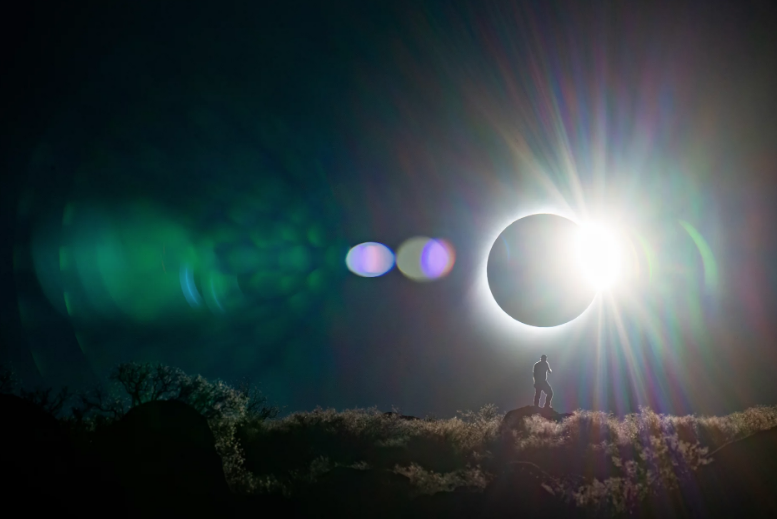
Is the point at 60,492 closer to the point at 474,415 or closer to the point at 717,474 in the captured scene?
the point at 717,474

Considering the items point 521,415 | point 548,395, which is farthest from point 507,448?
point 548,395

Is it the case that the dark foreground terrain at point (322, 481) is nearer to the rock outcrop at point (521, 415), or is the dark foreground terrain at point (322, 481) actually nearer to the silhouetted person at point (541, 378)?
the rock outcrop at point (521, 415)

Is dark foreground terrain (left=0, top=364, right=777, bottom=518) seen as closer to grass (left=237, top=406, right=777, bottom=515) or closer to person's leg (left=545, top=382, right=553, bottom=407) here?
grass (left=237, top=406, right=777, bottom=515)

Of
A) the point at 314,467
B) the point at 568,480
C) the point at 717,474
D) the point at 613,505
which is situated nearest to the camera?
the point at 613,505

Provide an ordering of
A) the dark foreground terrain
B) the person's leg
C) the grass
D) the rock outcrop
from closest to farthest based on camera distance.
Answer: the dark foreground terrain → the grass → the rock outcrop → the person's leg

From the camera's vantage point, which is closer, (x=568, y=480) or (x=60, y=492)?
(x=60, y=492)

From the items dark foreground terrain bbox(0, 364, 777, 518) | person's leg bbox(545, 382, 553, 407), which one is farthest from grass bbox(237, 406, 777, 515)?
person's leg bbox(545, 382, 553, 407)

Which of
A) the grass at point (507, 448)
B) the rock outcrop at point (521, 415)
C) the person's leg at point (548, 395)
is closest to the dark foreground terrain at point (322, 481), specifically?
the grass at point (507, 448)

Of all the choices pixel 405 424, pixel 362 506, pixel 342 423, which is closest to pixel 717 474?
pixel 362 506

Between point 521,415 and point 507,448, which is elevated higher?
point 521,415

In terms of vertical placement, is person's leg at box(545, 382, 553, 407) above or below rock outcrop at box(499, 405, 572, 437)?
above

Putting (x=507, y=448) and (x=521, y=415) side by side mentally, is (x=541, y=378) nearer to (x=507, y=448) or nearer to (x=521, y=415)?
(x=521, y=415)
